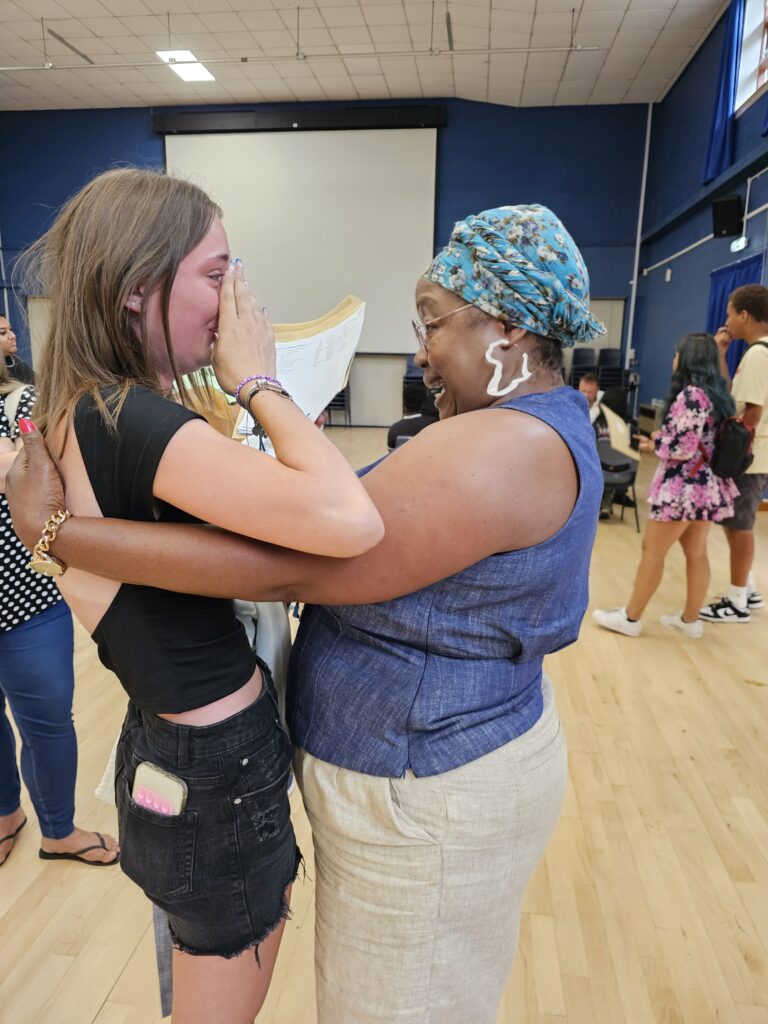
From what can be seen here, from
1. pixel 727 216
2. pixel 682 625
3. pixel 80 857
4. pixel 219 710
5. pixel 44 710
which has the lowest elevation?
pixel 80 857

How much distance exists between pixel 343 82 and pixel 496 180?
9.78ft

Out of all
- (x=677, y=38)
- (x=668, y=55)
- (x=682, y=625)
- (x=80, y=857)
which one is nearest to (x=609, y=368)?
(x=668, y=55)

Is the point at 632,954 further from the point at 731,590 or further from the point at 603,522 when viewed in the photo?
the point at 603,522

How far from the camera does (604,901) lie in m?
1.91

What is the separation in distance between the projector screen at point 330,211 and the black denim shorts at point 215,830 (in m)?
11.8

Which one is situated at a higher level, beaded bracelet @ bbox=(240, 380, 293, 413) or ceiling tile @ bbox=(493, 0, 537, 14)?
ceiling tile @ bbox=(493, 0, 537, 14)

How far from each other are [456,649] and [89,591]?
46cm

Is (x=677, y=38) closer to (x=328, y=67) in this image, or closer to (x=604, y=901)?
(x=328, y=67)

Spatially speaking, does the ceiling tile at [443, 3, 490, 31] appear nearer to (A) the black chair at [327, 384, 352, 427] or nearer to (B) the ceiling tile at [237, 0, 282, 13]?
(B) the ceiling tile at [237, 0, 282, 13]

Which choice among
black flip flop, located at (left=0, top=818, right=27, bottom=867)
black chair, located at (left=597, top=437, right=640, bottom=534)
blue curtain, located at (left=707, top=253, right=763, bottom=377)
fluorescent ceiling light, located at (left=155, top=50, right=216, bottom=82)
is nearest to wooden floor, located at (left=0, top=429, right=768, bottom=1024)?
black flip flop, located at (left=0, top=818, right=27, bottom=867)

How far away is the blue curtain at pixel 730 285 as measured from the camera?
730 centimetres

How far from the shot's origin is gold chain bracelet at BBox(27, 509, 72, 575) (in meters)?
0.76

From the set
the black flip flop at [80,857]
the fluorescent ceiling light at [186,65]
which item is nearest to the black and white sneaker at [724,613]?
the black flip flop at [80,857]

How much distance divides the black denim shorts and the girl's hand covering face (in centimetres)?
43
